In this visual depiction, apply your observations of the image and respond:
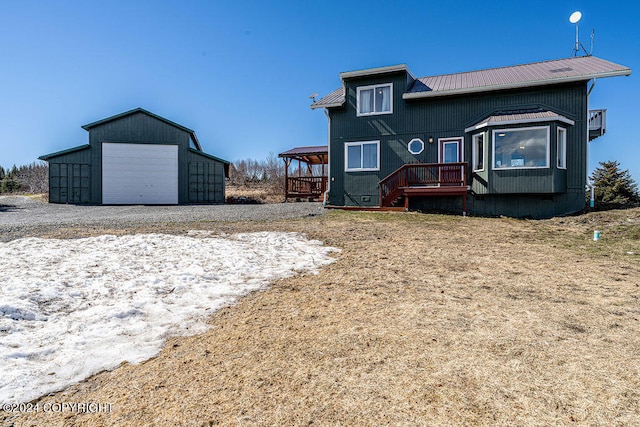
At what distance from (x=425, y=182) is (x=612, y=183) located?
23.0m

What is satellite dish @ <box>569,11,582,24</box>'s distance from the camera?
13.2 meters

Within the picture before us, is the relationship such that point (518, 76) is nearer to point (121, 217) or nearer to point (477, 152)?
point (477, 152)

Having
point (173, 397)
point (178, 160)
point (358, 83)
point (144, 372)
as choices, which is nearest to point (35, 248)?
point (144, 372)

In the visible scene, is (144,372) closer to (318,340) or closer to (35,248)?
(318,340)

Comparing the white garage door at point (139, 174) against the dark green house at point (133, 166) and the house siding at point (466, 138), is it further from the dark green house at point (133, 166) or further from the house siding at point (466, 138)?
the house siding at point (466, 138)

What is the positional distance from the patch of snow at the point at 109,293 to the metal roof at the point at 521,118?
343 inches

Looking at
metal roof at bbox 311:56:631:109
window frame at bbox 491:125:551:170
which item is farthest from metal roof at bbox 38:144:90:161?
window frame at bbox 491:125:551:170

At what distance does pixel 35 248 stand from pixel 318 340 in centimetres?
508

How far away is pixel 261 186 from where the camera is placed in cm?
3092

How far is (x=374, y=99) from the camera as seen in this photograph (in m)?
14.2

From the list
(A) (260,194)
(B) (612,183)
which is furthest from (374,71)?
(B) (612,183)

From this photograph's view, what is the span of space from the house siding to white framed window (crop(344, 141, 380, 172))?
0.18 metres

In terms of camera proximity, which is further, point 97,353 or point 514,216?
point 514,216

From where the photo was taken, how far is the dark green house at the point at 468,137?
1130 cm
